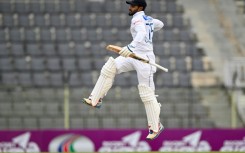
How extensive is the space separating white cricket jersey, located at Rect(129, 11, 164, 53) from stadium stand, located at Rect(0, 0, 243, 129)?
26.7ft

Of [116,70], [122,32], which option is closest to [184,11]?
[122,32]

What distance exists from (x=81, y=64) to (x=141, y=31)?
10.7 meters

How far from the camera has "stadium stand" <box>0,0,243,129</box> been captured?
81.4ft

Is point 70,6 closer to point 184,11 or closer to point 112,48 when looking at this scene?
point 184,11

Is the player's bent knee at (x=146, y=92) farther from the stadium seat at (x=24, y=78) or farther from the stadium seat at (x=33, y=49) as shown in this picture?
the stadium seat at (x=33, y=49)

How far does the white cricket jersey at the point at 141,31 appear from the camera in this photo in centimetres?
1603

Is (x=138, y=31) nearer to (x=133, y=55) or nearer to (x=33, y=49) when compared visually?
(x=133, y=55)

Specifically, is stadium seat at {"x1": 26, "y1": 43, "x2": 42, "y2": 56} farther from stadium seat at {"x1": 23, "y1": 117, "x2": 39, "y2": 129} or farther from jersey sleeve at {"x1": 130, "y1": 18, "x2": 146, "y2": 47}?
jersey sleeve at {"x1": 130, "y1": 18, "x2": 146, "y2": 47}

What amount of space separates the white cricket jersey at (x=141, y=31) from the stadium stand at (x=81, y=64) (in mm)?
8124

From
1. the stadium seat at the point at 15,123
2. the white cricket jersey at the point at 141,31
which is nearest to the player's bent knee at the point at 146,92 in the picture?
the white cricket jersey at the point at 141,31

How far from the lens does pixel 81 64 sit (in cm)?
2661

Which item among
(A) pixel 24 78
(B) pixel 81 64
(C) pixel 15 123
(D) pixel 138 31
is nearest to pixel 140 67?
(D) pixel 138 31

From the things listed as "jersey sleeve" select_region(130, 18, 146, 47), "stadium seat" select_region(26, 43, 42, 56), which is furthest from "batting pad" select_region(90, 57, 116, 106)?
"stadium seat" select_region(26, 43, 42, 56)

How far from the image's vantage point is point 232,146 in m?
24.2
